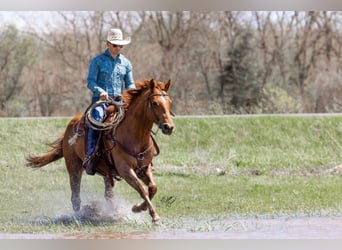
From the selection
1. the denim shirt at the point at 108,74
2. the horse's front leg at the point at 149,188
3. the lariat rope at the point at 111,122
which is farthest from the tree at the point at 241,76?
the horse's front leg at the point at 149,188

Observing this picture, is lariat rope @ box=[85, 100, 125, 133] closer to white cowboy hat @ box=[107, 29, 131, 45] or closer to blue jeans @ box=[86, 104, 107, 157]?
blue jeans @ box=[86, 104, 107, 157]

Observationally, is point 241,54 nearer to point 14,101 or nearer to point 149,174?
point 14,101

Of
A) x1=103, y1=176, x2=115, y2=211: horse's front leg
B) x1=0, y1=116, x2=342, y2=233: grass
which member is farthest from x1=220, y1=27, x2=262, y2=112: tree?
x1=103, y1=176, x2=115, y2=211: horse's front leg

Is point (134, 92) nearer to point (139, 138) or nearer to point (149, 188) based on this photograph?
point (139, 138)

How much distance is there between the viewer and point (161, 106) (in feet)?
34.0

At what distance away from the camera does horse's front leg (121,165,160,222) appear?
10359mm

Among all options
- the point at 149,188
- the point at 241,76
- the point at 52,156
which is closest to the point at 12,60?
the point at 241,76

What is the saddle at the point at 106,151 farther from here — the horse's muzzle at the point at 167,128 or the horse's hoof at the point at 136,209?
the horse's muzzle at the point at 167,128

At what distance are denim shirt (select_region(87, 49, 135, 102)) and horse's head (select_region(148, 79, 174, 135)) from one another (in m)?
0.73

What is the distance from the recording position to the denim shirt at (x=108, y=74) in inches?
441

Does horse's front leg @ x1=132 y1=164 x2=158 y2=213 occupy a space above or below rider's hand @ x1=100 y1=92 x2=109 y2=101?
below

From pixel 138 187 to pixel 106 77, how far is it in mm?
1461

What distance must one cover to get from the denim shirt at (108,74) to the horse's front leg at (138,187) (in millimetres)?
1025
